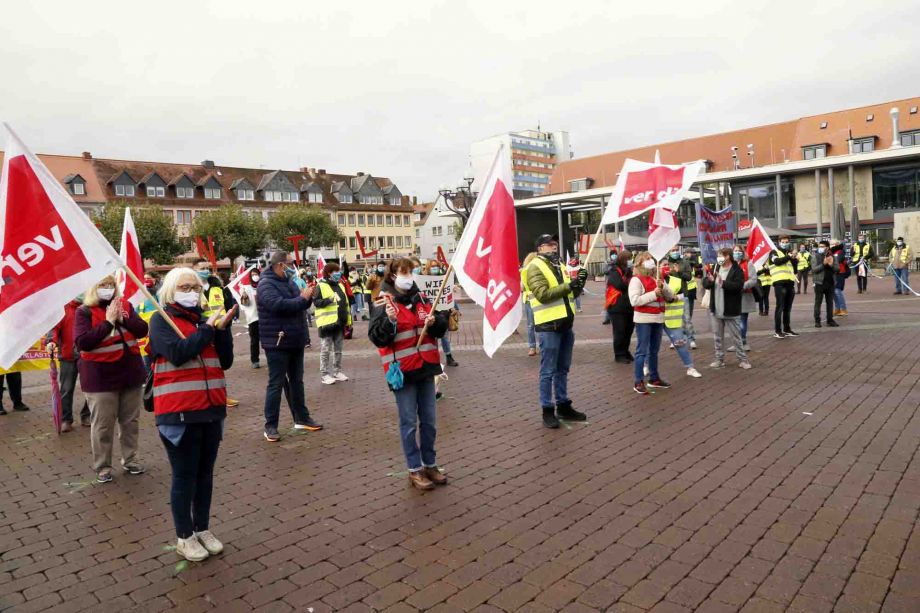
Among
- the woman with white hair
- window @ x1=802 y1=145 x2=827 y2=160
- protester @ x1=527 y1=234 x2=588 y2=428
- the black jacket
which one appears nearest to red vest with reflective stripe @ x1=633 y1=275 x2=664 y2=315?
protester @ x1=527 y1=234 x2=588 y2=428

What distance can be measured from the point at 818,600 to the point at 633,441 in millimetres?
2986

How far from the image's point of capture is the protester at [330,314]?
10.1m

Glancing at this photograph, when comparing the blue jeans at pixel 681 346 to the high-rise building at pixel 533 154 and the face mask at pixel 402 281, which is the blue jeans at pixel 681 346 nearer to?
the face mask at pixel 402 281

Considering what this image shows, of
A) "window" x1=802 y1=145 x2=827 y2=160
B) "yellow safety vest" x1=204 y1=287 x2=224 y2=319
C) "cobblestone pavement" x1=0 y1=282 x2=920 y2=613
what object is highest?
"window" x1=802 y1=145 x2=827 y2=160

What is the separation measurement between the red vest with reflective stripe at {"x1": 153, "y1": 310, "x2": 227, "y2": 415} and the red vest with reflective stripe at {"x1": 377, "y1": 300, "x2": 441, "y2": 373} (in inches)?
54.8

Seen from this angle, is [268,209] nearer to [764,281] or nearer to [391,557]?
[764,281]

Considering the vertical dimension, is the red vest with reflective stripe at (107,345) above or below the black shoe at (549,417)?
above

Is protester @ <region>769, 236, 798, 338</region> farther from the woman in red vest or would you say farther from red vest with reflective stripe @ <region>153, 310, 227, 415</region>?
red vest with reflective stripe @ <region>153, 310, 227, 415</region>

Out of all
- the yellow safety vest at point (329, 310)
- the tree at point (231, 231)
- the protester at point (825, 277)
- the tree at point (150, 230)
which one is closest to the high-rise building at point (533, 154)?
the tree at point (231, 231)

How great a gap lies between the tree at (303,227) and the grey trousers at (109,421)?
59.4 metres

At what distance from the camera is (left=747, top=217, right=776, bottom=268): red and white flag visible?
1285cm

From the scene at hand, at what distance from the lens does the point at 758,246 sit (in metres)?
13.0

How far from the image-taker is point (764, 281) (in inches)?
643

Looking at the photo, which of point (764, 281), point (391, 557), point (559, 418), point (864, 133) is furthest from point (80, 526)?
point (864, 133)
